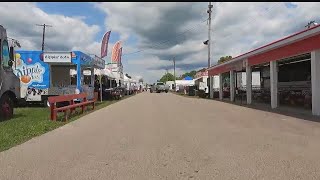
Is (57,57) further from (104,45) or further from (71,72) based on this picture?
(104,45)

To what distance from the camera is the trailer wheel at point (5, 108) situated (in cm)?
1574

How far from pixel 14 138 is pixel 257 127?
7.58 metres

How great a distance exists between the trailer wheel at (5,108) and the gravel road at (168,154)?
3805mm

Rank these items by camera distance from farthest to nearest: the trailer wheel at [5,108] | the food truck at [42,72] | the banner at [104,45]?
1. the banner at [104,45]
2. the food truck at [42,72]
3. the trailer wheel at [5,108]

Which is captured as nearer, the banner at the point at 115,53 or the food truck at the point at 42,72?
the food truck at the point at 42,72

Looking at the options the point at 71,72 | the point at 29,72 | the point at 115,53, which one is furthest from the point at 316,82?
the point at 115,53

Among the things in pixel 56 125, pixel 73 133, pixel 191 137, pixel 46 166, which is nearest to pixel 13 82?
pixel 56 125

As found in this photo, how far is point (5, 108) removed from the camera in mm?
15922

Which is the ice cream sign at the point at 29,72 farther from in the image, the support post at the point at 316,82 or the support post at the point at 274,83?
the support post at the point at 316,82

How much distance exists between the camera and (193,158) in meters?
8.06

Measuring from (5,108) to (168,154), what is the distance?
970 centimetres

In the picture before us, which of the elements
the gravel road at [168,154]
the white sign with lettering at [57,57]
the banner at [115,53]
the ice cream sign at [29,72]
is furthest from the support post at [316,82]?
the banner at [115,53]

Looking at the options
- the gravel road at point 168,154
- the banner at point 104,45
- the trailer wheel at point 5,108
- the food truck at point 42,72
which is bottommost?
the gravel road at point 168,154

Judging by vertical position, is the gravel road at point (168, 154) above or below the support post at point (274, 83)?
below
